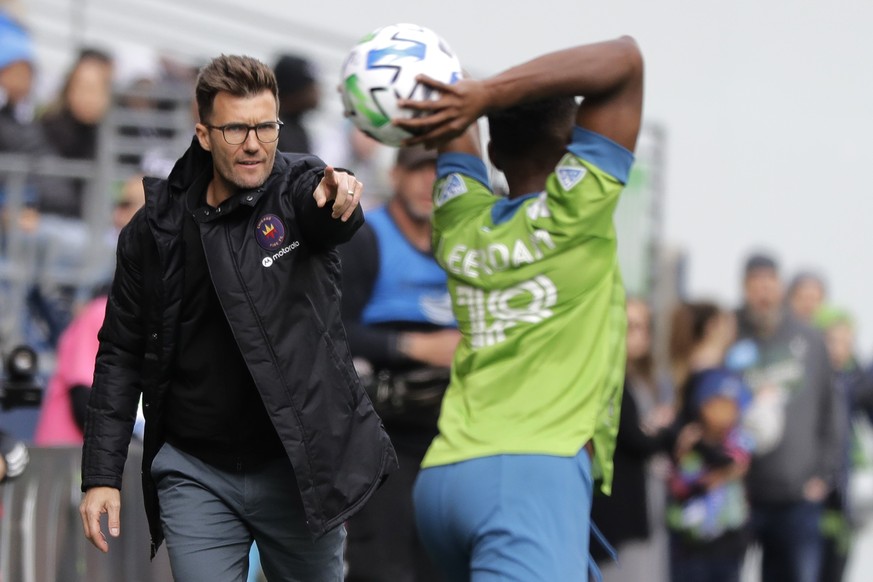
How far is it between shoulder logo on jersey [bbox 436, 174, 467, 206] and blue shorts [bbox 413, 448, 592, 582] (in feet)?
2.81

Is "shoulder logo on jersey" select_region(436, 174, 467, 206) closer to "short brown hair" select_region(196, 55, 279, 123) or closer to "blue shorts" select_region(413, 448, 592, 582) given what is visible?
"short brown hair" select_region(196, 55, 279, 123)

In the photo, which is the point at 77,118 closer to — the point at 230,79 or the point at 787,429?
the point at 787,429

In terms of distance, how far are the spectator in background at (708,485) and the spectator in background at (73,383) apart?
3.67 m

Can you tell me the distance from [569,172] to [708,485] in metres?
5.45

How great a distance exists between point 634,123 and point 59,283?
19.7 ft

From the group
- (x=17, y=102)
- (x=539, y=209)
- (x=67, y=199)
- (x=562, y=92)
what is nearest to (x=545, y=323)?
(x=539, y=209)

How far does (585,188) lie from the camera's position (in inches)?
194

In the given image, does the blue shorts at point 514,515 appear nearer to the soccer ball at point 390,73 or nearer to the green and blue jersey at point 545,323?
the green and blue jersey at point 545,323

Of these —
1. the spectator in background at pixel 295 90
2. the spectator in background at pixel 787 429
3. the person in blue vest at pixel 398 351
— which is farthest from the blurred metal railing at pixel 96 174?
the spectator in background at pixel 787 429

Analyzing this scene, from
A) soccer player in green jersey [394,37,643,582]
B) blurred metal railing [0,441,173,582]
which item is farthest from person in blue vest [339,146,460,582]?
soccer player in green jersey [394,37,643,582]

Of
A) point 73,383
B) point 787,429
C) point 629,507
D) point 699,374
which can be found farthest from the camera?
point 787,429

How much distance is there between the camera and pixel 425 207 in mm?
6730

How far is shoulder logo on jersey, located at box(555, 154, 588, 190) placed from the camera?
4.92m

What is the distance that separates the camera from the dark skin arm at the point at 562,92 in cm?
500
